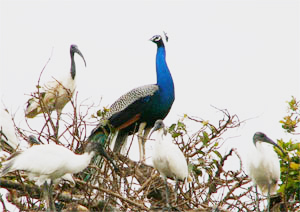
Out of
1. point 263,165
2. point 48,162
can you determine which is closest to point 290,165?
point 263,165

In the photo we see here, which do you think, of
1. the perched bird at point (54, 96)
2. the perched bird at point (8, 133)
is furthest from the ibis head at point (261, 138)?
the perched bird at point (54, 96)

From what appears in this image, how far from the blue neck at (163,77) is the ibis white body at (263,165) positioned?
2.16m

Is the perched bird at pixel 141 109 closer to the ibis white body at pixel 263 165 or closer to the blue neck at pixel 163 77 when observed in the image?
the blue neck at pixel 163 77

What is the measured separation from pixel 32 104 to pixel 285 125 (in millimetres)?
3515

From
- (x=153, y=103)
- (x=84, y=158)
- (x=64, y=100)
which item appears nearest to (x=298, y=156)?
(x=84, y=158)

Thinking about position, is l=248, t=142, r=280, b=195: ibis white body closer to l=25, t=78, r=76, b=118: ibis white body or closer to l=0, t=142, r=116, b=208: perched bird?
l=0, t=142, r=116, b=208: perched bird

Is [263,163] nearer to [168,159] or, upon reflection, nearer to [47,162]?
[168,159]

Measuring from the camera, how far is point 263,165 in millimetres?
6148

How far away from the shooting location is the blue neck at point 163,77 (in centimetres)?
821

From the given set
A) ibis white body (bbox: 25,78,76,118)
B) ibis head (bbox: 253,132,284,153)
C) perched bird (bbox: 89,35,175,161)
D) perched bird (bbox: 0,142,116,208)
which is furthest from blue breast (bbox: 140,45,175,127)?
perched bird (bbox: 0,142,116,208)

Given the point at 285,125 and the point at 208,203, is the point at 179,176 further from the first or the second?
the point at 285,125

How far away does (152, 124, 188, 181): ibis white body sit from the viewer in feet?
20.1

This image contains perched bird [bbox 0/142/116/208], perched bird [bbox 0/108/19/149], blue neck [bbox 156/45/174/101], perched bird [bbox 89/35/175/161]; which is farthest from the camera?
blue neck [bbox 156/45/174/101]

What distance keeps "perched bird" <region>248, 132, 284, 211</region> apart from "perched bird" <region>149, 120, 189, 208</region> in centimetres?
66
